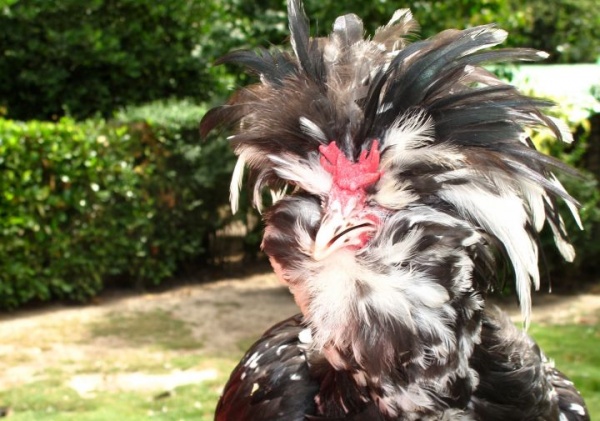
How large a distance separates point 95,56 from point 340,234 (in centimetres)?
930

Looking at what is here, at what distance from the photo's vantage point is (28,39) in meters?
10.4

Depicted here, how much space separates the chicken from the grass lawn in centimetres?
338

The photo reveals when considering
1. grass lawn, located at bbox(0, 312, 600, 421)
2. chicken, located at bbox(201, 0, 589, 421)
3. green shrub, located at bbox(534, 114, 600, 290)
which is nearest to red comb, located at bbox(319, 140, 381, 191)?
chicken, located at bbox(201, 0, 589, 421)

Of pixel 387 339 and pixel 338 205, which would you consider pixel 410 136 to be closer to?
pixel 338 205

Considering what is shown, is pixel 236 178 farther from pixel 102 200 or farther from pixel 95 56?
pixel 95 56

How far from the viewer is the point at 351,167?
2041 millimetres

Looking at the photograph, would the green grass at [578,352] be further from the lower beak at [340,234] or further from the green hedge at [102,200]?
the green hedge at [102,200]

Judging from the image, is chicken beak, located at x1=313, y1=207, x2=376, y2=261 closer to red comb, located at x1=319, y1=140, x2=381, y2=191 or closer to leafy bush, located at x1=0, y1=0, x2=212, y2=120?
red comb, located at x1=319, y1=140, x2=381, y2=191

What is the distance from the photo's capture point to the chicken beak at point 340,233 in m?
1.93

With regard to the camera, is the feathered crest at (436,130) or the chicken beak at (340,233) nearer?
the chicken beak at (340,233)

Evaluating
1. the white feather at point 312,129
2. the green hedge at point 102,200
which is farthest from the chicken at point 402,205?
the green hedge at point 102,200

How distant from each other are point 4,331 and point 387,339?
244 inches

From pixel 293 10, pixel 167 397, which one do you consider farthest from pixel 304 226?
pixel 167 397

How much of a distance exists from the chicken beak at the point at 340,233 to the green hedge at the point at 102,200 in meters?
6.18
